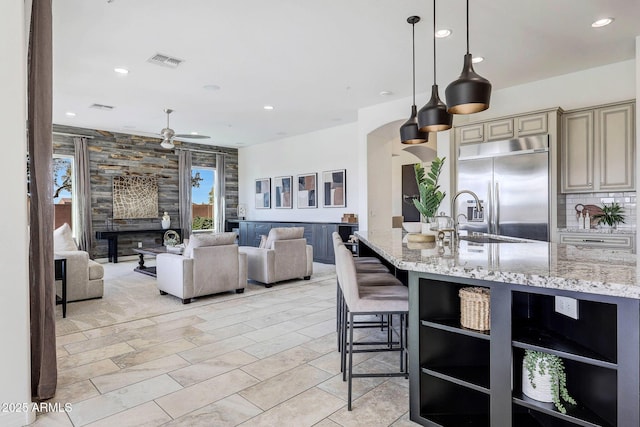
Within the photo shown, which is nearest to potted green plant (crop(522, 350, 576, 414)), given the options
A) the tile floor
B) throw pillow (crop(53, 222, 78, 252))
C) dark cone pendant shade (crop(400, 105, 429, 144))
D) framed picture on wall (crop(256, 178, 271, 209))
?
the tile floor

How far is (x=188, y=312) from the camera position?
4.18 meters

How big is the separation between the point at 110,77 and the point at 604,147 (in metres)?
6.33

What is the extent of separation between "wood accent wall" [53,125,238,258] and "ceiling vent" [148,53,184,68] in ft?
15.1

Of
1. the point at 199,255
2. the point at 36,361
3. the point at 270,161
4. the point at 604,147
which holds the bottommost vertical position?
the point at 36,361

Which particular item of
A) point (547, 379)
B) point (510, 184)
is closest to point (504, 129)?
point (510, 184)

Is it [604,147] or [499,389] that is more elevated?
[604,147]

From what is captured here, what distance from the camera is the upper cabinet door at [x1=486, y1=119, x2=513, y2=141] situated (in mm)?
4926

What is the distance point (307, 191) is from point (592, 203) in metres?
5.64

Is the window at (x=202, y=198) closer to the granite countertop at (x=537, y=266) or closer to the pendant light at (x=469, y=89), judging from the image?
the granite countertop at (x=537, y=266)

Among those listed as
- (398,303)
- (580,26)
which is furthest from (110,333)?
(580,26)

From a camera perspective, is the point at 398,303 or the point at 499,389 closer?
the point at 499,389

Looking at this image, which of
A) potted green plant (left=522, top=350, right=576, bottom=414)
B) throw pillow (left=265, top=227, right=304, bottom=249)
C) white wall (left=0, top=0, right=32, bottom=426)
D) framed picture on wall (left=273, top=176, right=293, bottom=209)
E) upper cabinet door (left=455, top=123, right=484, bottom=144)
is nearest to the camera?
potted green plant (left=522, top=350, right=576, bottom=414)

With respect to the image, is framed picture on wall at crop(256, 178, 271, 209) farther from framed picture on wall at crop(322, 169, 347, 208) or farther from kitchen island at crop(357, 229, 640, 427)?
kitchen island at crop(357, 229, 640, 427)

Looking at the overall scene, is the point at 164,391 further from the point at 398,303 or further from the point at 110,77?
the point at 110,77
